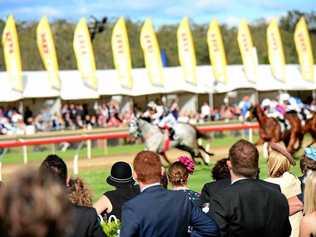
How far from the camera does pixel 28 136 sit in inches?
953

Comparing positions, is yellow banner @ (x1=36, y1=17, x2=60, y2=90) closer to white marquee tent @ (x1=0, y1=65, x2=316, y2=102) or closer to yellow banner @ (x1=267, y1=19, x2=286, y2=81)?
white marquee tent @ (x1=0, y1=65, x2=316, y2=102)

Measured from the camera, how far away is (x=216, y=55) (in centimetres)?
4059

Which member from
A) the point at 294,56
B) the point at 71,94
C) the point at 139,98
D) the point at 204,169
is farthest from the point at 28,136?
the point at 294,56

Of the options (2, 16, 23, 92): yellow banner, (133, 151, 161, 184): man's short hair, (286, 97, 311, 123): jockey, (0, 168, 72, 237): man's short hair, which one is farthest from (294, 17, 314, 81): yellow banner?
(0, 168, 72, 237): man's short hair

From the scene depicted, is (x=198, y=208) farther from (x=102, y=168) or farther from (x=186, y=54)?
(x=186, y=54)

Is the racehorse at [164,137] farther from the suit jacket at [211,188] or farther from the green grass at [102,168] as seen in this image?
the suit jacket at [211,188]

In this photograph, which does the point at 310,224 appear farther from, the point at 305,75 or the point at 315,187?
the point at 305,75

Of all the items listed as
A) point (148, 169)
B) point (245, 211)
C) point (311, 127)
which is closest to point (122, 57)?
point (311, 127)

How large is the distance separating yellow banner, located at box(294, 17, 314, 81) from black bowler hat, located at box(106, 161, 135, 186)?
37.6 m

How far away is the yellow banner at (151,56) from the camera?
37.9m

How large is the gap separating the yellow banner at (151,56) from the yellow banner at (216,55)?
A: 11.9 feet

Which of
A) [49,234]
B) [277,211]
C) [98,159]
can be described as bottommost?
[98,159]

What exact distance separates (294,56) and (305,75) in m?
36.7

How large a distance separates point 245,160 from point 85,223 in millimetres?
1347
